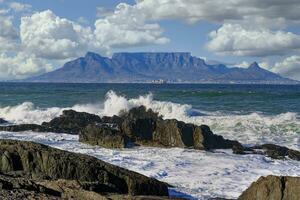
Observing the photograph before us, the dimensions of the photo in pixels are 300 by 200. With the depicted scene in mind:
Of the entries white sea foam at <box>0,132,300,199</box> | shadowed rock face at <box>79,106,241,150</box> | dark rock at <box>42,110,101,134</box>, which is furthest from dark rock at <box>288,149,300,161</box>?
dark rock at <box>42,110,101,134</box>

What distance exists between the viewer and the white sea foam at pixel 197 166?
49.2ft

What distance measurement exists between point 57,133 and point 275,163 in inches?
505

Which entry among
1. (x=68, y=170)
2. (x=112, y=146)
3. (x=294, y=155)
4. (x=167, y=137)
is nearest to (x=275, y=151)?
(x=294, y=155)

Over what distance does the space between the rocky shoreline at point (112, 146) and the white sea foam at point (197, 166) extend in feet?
2.82

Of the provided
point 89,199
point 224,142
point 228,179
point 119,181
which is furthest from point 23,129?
point 89,199

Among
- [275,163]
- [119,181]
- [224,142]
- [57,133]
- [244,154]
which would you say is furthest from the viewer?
[57,133]

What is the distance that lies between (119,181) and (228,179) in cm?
523

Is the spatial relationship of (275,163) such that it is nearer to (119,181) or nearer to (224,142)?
(224,142)

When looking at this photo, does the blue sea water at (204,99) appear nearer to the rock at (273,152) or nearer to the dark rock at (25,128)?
the dark rock at (25,128)

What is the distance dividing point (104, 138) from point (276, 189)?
533 inches

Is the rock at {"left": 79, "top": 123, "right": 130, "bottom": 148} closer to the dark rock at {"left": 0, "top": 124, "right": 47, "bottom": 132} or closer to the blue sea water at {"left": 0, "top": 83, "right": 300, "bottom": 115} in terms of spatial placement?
the dark rock at {"left": 0, "top": 124, "right": 47, "bottom": 132}

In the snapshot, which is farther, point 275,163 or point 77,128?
point 77,128

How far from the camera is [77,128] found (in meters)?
A: 30.2

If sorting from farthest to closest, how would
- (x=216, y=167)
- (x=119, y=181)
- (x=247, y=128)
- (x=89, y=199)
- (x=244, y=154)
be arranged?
(x=247, y=128)
(x=244, y=154)
(x=216, y=167)
(x=119, y=181)
(x=89, y=199)
